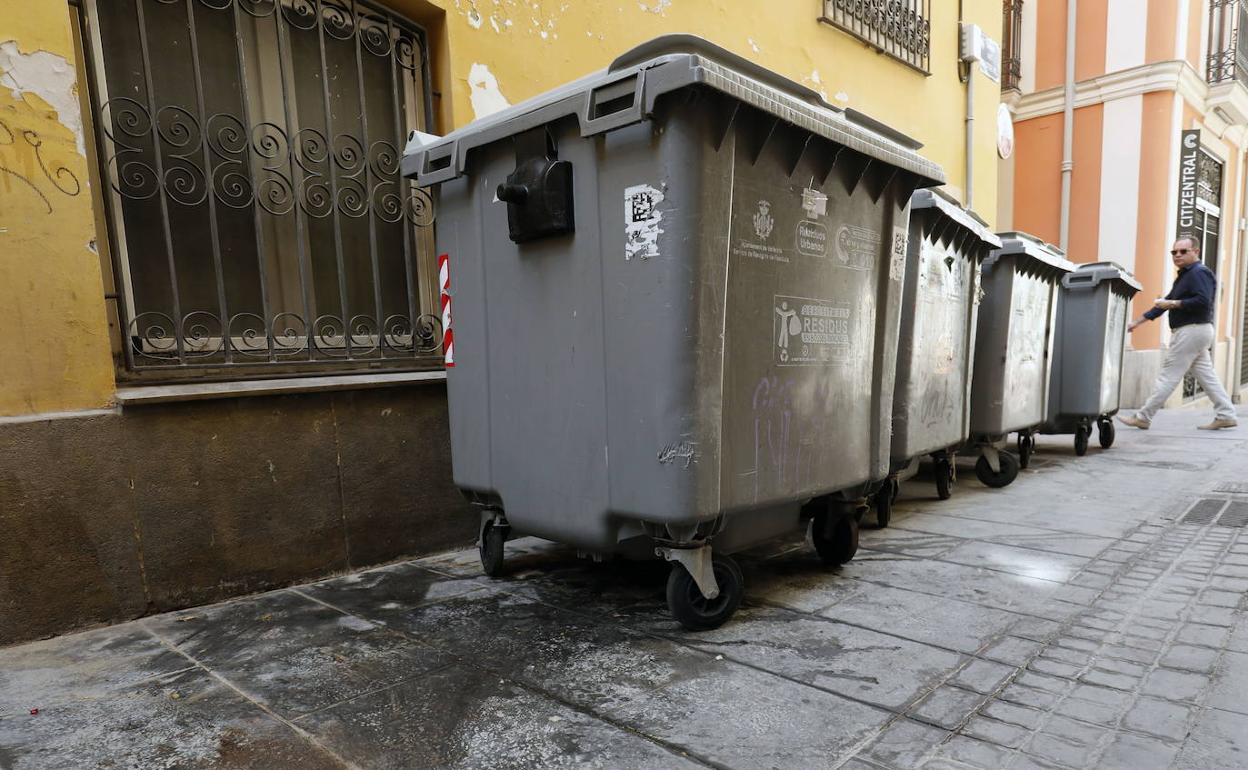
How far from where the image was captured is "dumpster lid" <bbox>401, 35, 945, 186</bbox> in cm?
189

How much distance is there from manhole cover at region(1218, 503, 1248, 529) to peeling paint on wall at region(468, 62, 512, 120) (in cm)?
434

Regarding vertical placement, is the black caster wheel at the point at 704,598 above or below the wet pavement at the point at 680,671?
above

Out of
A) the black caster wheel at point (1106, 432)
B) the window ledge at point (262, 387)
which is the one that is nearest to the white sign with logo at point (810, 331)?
the window ledge at point (262, 387)

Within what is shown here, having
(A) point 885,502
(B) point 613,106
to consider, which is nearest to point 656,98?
(B) point 613,106

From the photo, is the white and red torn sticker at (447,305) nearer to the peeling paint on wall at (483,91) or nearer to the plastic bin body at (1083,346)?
the peeling paint on wall at (483,91)

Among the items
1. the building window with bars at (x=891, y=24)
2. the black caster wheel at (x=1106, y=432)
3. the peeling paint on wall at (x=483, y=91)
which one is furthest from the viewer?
the building window with bars at (x=891, y=24)

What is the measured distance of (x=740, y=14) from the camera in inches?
204

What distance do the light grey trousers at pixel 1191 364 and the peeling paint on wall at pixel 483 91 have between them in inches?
272

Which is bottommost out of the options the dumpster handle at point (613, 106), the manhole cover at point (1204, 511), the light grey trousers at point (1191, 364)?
the manhole cover at point (1204, 511)

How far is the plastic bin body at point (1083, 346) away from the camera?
18.6ft

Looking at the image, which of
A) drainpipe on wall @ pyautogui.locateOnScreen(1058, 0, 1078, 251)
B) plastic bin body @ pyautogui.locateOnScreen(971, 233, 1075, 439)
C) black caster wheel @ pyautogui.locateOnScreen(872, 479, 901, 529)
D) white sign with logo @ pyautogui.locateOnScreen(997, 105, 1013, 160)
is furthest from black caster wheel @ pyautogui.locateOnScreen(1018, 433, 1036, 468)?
drainpipe on wall @ pyautogui.locateOnScreen(1058, 0, 1078, 251)

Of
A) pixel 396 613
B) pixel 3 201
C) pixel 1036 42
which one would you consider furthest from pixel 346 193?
pixel 1036 42

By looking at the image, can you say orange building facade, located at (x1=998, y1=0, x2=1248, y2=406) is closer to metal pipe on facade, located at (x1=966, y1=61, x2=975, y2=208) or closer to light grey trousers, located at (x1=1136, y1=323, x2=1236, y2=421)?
light grey trousers, located at (x1=1136, y1=323, x2=1236, y2=421)

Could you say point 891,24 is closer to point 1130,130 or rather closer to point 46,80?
point 1130,130
